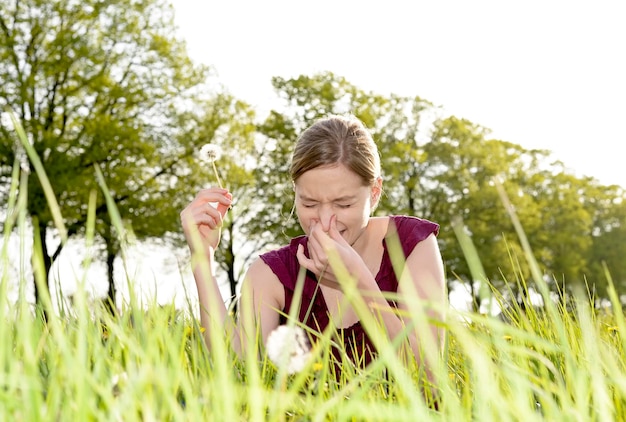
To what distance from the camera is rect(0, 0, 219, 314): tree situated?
17875 millimetres

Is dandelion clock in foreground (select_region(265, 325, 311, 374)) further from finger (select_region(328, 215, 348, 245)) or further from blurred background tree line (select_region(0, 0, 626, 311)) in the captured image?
blurred background tree line (select_region(0, 0, 626, 311))

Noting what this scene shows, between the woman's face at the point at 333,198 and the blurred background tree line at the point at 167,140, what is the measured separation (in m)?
11.3

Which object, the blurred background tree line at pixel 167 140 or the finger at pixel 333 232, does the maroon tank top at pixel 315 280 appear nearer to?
the finger at pixel 333 232

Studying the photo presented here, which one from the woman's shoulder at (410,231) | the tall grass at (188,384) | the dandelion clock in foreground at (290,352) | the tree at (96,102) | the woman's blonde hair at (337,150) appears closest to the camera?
the tall grass at (188,384)

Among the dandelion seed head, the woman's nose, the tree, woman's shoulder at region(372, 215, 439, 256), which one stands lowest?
woman's shoulder at region(372, 215, 439, 256)

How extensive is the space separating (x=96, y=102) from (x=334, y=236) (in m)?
17.6

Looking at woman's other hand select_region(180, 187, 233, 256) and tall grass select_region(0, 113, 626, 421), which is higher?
woman's other hand select_region(180, 187, 233, 256)

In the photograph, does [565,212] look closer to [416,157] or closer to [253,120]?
[416,157]

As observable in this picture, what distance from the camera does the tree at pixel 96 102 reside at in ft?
58.6

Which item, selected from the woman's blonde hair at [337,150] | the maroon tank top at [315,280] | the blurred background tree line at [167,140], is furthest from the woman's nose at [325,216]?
the blurred background tree line at [167,140]

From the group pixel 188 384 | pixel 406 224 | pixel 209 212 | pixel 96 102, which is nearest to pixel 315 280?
pixel 406 224

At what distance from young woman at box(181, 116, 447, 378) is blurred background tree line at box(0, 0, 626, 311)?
10.8 metres

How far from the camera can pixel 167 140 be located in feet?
66.6

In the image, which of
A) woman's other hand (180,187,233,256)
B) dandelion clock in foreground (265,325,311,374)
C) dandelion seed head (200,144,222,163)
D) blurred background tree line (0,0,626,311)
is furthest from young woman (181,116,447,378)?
blurred background tree line (0,0,626,311)
